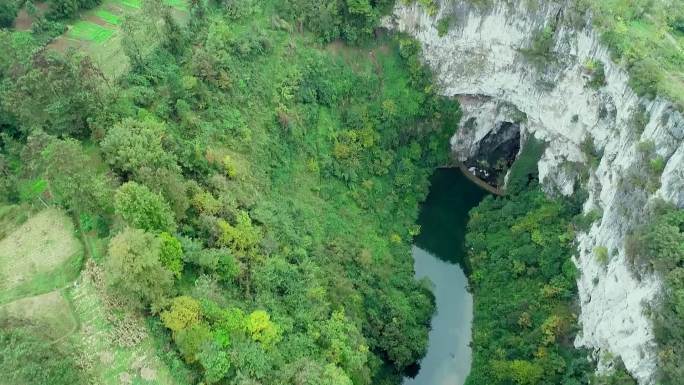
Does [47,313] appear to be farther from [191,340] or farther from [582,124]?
[582,124]

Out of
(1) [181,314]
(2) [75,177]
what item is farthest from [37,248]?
(1) [181,314]

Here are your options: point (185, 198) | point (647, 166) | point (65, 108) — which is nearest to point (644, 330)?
point (647, 166)

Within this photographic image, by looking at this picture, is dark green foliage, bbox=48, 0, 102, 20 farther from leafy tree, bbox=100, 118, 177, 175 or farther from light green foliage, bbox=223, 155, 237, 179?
light green foliage, bbox=223, 155, 237, 179

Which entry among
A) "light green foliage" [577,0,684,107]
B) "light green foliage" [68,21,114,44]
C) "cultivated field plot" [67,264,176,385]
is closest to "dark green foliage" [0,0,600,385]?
"cultivated field plot" [67,264,176,385]

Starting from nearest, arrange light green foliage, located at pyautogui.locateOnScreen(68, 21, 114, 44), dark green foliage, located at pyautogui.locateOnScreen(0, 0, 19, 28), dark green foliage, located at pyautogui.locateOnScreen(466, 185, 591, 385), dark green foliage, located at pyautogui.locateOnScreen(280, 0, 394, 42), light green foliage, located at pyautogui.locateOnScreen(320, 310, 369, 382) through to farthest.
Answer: light green foliage, located at pyautogui.locateOnScreen(320, 310, 369, 382) < dark green foliage, located at pyautogui.locateOnScreen(466, 185, 591, 385) < dark green foliage, located at pyautogui.locateOnScreen(0, 0, 19, 28) < light green foliage, located at pyautogui.locateOnScreen(68, 21, 114, 44) < dark green foliage, located at pyautogui.locateOnScreen(280, 0, 394, 42)

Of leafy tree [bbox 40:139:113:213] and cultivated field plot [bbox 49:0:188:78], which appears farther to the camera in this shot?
cultivated field plot [bbox 49:0:188:78]

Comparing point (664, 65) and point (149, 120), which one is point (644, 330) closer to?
point (664, 65)
